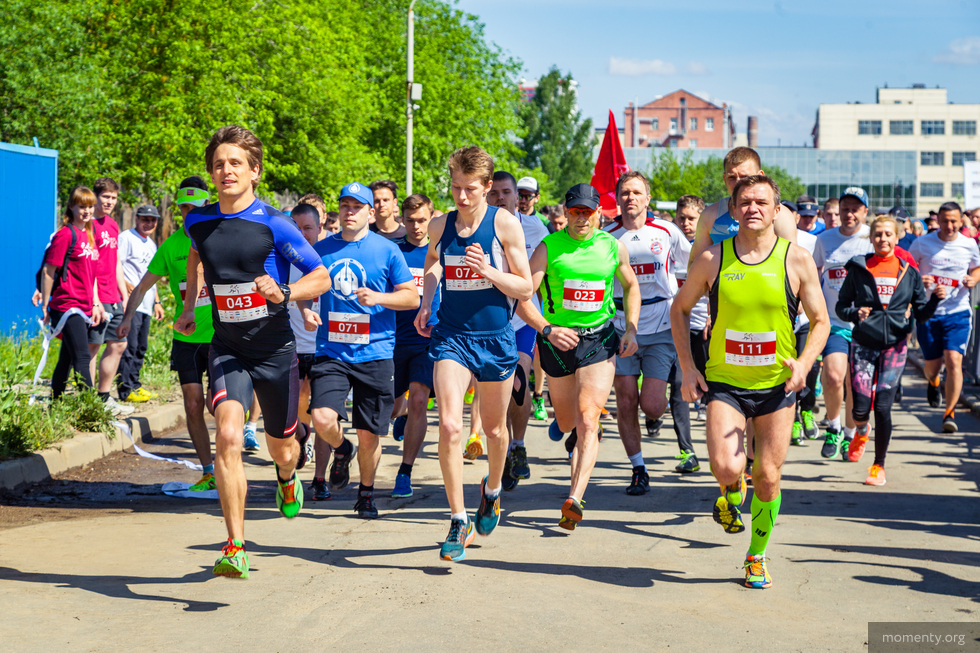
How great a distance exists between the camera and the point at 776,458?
580cm

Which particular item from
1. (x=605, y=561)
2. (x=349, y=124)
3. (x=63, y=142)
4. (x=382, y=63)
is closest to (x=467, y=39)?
(x=382, y=63)

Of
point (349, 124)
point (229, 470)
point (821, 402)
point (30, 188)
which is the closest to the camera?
point (229, 470)

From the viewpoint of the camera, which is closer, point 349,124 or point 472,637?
point 472,637

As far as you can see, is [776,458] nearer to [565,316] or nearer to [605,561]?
[605,561]

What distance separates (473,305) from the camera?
20.7 ft

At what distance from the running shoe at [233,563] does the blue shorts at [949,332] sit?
852cm

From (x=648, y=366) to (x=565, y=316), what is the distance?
69.3 inches

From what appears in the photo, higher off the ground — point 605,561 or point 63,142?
point 63,142

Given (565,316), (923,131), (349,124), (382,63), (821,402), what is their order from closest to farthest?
(565,316), (821,402), (349,124), (382,63), (923,131)

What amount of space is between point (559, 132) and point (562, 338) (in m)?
80.8

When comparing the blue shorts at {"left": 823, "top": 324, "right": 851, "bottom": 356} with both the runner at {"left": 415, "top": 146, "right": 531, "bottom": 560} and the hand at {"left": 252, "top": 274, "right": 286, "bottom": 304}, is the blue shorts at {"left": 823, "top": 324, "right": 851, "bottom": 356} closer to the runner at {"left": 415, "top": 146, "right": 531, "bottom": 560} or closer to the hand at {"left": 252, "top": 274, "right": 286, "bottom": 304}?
the runner at {"left": 415, "top": 146, "right": 531, "bottom": 560}

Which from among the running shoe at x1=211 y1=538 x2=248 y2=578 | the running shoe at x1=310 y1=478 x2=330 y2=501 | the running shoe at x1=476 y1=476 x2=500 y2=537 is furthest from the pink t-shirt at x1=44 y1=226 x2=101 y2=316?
the running shoe at x1=211 y1=538 x2=248 y2=578

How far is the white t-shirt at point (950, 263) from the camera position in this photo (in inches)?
462

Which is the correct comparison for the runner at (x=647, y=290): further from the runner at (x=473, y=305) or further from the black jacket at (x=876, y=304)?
the runner at (x=473, y=305)
